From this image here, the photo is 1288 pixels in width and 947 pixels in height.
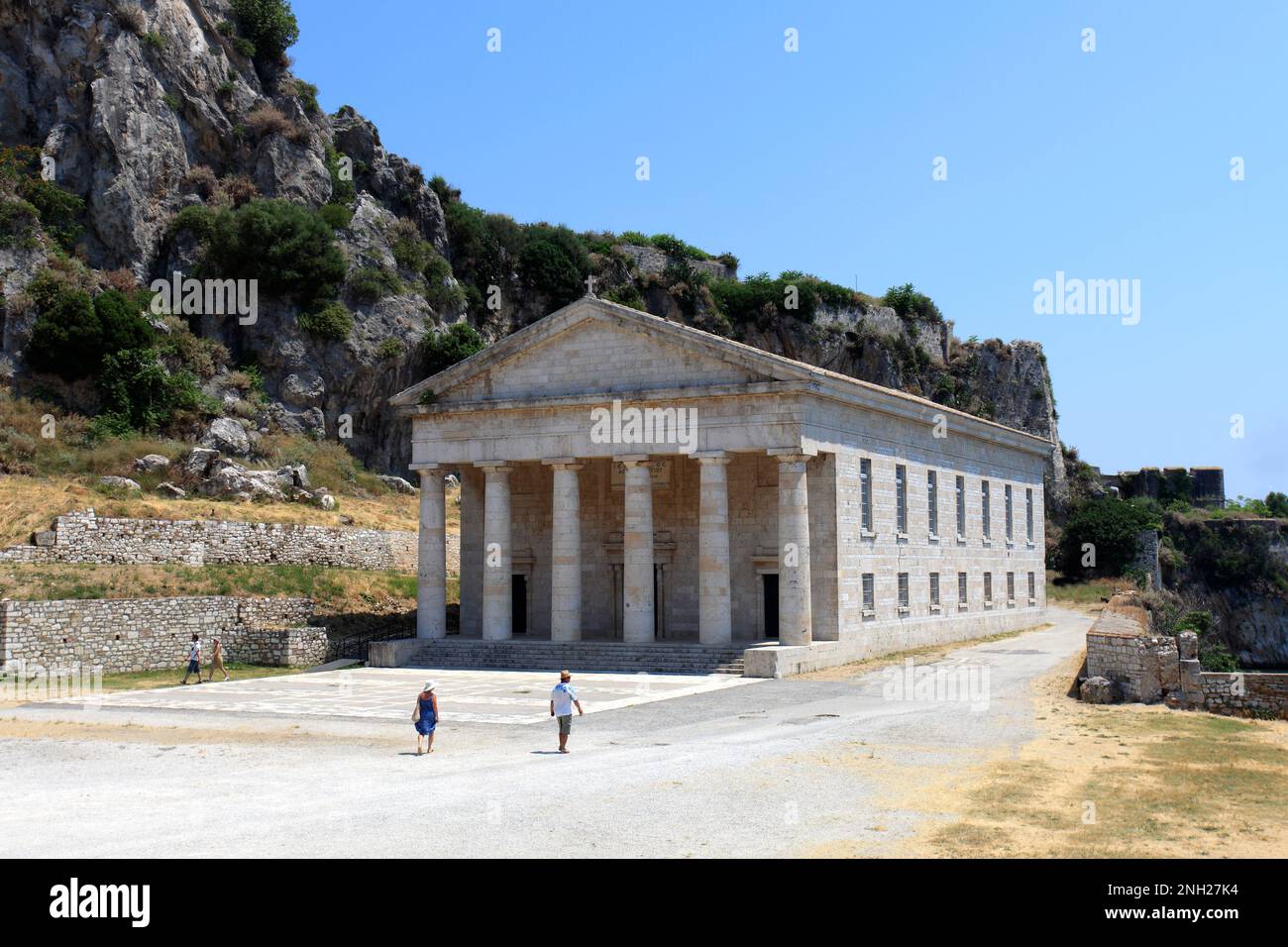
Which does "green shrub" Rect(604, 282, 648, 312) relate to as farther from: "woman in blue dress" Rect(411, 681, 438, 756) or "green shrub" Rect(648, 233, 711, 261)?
"woman in blue dress" Rect(411, 681, 438, 756)

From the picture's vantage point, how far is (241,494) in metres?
49.0

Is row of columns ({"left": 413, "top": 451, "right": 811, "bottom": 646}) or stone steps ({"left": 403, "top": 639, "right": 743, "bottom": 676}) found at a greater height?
row of columns ({"left": 413, "top": 451, "right": 811, "bottom": 646})

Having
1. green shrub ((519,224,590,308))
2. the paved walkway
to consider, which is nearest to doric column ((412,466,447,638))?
the paved walkway

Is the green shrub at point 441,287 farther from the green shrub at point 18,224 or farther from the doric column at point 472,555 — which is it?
the doric column at point 472,555

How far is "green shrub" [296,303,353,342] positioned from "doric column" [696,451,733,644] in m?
35.3

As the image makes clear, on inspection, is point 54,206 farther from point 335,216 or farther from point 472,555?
point 472,555

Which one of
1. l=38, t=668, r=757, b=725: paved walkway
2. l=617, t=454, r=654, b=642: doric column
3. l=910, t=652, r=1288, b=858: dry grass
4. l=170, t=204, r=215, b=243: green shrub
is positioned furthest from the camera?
l=170, t=204, r=215, b=243: green shrub

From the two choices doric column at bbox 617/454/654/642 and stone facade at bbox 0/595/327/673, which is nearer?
stone facade at bbox 0/595/327/673

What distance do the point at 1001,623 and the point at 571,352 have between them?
23.3m

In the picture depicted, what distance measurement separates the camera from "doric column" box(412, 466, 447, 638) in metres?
41.1

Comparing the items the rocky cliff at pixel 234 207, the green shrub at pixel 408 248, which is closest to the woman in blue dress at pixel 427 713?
the rocky cliff at pixel 234 207

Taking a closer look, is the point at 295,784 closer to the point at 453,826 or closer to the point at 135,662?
the point at 453,826

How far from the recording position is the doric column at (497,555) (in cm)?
3994
